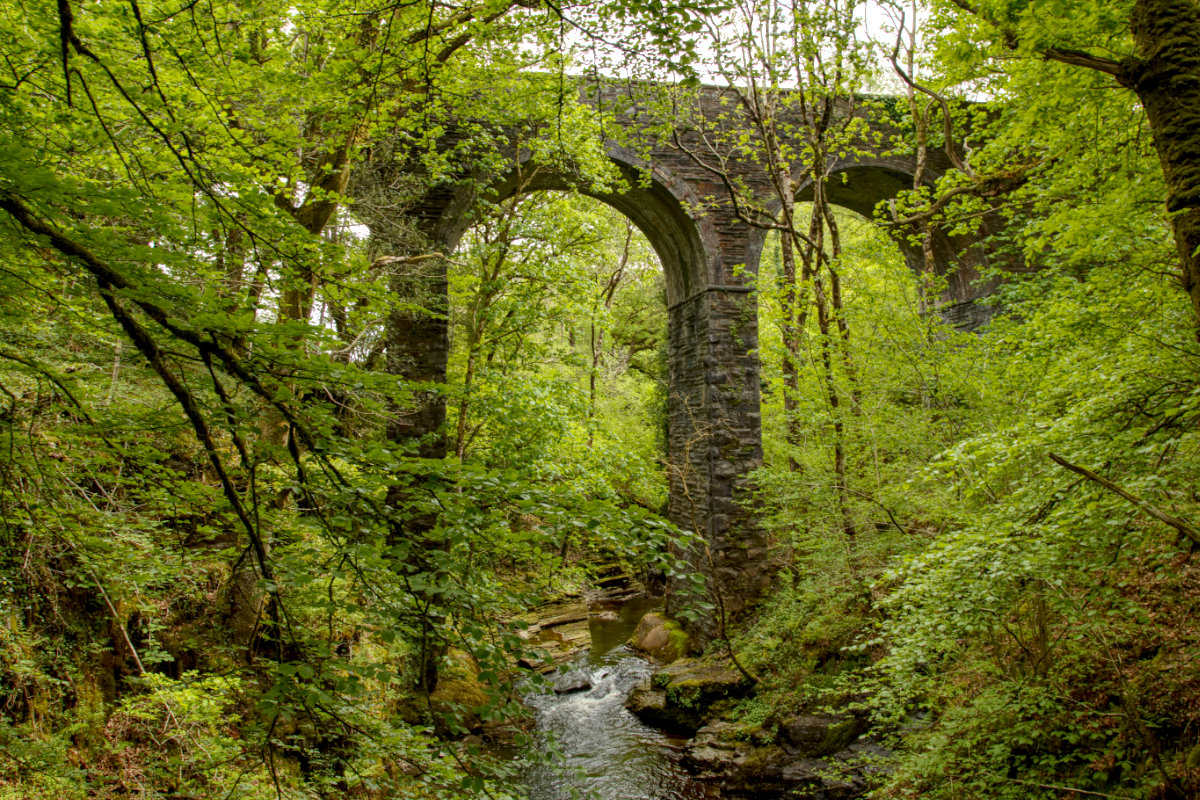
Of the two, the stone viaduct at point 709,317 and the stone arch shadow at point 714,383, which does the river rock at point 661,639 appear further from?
the stone viaduct at point 709,317

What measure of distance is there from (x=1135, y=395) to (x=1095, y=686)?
183 cm

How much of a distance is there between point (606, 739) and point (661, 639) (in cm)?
245

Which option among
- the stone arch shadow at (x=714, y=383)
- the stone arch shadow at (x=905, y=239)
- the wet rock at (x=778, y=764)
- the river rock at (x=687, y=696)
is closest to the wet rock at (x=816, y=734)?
the wet rock at (x=778, y=764)

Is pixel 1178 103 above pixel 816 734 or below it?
above

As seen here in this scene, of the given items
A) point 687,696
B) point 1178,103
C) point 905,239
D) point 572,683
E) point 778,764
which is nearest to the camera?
point 1178,103

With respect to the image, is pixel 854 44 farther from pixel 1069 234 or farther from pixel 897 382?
pixel 1069 234

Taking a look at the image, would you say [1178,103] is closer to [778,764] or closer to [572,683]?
[778,764]

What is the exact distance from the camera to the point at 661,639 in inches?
370

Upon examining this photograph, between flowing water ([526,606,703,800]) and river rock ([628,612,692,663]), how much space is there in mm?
202

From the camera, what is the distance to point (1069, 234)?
354 centimetres

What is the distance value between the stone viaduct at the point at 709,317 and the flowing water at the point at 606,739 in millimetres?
1981

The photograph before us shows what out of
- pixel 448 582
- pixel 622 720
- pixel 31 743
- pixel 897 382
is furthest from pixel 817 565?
pixel 31 743

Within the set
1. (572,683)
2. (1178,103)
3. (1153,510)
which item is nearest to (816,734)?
(572,683)

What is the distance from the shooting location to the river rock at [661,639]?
907 cm
